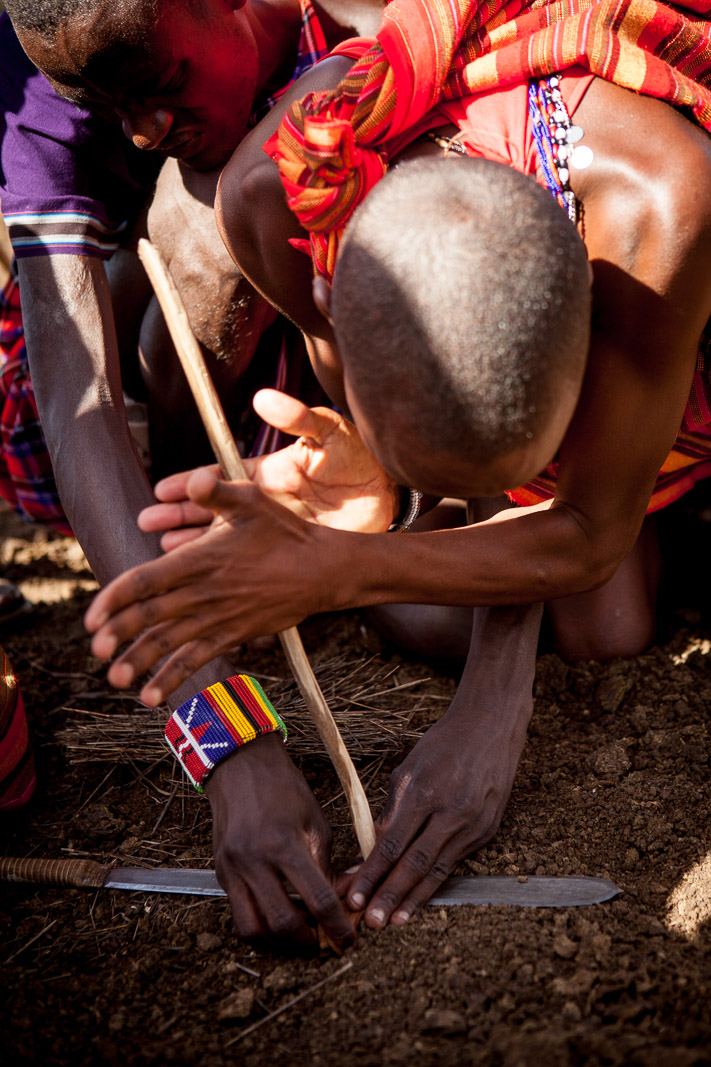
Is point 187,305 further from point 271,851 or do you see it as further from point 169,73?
point 271,851

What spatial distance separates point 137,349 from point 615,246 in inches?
55.7

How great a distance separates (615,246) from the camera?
4.12 feet

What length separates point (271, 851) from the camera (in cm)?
128

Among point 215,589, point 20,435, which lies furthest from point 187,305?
point 215,589

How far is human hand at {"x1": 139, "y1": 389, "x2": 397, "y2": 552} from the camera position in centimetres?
133

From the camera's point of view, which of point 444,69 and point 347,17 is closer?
point 444,69

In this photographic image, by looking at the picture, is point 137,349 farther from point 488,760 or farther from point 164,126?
point 488,760

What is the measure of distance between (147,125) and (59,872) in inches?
52.7

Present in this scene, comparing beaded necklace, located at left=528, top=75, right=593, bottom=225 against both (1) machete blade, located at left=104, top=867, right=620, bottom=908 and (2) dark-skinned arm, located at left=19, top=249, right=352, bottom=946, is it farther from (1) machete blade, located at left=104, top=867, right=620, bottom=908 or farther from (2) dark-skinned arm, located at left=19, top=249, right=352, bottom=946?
(1) machete blade, located at left=104, top=867, right=620, bottom=908

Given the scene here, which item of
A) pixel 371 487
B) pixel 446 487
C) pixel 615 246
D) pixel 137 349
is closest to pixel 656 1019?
pixel 446 487

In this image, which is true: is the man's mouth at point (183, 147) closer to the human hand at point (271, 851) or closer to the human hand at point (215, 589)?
the human hand at point (215, 589)

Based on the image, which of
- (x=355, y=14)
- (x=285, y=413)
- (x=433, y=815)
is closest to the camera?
(x=285, y=413)

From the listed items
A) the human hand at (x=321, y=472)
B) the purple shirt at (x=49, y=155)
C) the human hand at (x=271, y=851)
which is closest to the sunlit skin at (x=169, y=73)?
the purple shirt at (x=49, y=155)

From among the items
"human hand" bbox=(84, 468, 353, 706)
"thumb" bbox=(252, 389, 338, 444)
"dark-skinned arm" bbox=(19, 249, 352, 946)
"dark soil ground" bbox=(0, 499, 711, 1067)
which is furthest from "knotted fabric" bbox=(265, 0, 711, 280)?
"dark soil ground" bbox=(0, 499, 711, 1067)
